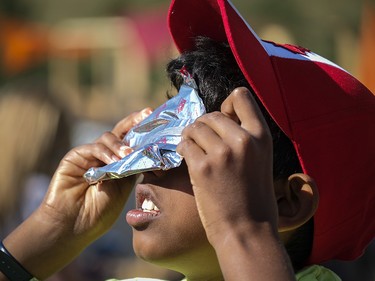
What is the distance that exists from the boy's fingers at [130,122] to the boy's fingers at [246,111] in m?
0.58

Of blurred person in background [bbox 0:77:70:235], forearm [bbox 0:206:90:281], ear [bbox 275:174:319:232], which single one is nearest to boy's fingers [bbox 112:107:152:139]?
forearm [bbox 0:206:90:281]

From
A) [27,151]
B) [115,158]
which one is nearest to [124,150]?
[115,158]

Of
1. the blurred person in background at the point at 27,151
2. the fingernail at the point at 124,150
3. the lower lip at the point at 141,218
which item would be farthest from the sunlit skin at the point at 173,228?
the blurred person in background at the point at 27,151

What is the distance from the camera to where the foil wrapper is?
1815mm

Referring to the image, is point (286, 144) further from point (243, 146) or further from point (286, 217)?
point (243, 146)

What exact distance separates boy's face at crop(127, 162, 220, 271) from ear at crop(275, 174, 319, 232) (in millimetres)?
179

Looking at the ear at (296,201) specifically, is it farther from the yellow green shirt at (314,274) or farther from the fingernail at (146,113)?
the fingernail at (146,113)

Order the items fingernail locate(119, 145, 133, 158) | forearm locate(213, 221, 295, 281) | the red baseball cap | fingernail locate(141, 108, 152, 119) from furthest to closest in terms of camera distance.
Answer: fingernail locate(141, 108, 152, 119) < fingernail locate(119, 145, 133, 158) < the red baseball cap < forearm locate(213, 221, 295, 281)

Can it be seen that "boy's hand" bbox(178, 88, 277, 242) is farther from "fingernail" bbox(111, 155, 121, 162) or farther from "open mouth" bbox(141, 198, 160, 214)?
"fingernail" bbox(111, 155, 121, 162)

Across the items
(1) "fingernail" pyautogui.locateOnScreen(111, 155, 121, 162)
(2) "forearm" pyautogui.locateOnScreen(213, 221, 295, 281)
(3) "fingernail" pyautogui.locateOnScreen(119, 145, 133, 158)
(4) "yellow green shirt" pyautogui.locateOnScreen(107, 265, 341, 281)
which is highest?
(3) "fingernail" pyautogui.locateOnScreen(119, 145, 133, 158)

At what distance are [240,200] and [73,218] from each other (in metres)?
0.82

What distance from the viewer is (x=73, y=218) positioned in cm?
225

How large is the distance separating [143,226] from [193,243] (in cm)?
12

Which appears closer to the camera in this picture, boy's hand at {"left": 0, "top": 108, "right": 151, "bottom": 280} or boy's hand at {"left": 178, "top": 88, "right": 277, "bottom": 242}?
boy's hand at {"left": 178, "top": 88, "right": 277, "bottom": 242}
